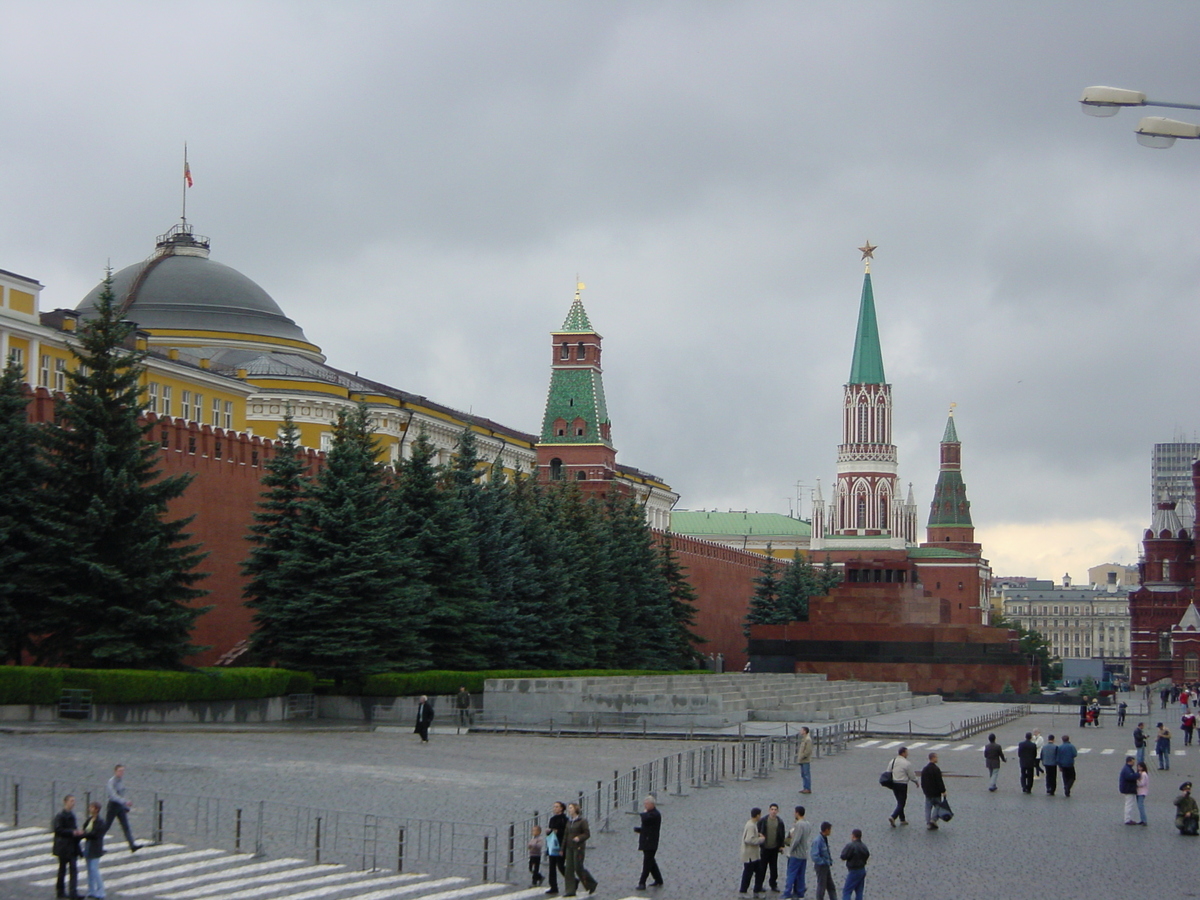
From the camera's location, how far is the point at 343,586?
1280 inches

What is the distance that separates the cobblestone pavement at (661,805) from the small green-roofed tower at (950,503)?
110836mm

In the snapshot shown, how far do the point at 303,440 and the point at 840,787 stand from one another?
32.4m

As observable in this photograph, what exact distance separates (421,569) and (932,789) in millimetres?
18294

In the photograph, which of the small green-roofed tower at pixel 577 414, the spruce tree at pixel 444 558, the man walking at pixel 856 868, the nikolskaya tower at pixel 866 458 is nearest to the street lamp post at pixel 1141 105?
the man walking at pixel 856 868

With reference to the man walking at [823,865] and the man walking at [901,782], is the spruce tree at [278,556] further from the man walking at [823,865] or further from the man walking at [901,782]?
the man walking at [823,865]

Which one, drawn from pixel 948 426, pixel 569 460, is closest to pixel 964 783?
pixel 569 460

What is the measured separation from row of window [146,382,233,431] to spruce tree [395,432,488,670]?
7126mm

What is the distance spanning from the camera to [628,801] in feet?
65.9

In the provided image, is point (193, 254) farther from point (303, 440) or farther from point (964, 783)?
point (964, 783)

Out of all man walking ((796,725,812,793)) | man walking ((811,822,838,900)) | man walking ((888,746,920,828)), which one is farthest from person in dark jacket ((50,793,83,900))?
man walking ((796,725,812,793))

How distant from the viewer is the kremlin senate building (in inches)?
1423

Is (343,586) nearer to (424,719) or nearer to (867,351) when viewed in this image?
(424,719)

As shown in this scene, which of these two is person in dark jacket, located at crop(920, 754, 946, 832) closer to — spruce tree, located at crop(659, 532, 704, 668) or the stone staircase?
the stone staircase

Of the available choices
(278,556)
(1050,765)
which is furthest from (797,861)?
(278,556)
